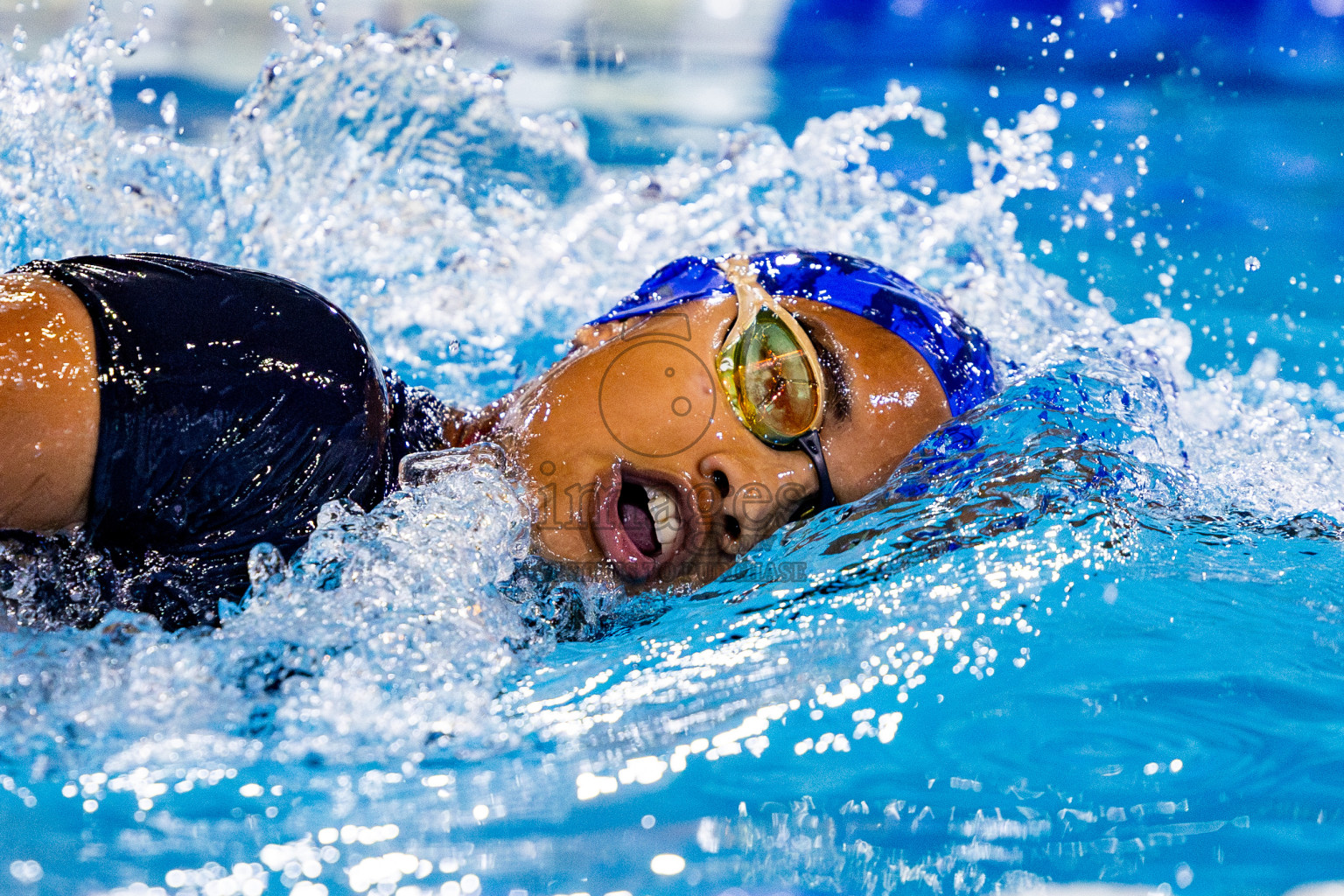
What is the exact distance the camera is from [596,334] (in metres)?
1.76

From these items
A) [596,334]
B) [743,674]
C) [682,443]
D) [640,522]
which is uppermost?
[596,334]

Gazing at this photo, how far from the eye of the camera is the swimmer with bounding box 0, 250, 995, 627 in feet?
4.05

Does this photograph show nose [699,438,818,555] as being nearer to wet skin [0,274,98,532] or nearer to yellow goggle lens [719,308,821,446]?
yellow goggle lens [719,308,821,446]

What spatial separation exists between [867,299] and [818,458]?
0.30 metres

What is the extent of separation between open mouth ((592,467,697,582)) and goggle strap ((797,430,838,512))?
0.19m

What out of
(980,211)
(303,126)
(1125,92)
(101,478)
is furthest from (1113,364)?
(1125,92)

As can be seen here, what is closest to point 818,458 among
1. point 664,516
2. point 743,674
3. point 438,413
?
point 664,516

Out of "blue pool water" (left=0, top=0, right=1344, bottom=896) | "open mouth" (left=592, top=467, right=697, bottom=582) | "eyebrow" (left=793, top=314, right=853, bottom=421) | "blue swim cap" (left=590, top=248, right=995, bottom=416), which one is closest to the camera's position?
"blue pool water" (left=0, top=0, right=1344, bottom=896)

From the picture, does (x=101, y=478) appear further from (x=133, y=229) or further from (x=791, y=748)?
(x=133, y=229)

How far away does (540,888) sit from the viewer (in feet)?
3.21

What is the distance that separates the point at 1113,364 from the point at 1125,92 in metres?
2.61

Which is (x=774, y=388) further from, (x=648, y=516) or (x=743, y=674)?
(x=743, y=674)

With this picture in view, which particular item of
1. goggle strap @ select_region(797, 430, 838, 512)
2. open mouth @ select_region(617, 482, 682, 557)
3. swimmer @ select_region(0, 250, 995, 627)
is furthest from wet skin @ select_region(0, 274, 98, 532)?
goggle strap @ select_region(797, 430, 838, 512)

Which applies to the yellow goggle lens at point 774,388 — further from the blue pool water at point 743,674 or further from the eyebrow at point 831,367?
the blue pool water at point 743,674
